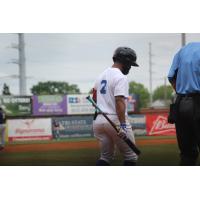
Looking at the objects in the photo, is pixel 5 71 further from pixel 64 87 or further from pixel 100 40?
pixel 100 40

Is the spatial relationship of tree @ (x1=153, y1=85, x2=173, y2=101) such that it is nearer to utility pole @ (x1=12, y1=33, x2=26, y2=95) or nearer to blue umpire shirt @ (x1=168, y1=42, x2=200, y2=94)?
blue umpire shirt @ (x1=168, y1=42, x2=200, y2=94)

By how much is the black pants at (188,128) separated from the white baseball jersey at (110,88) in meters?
0.52

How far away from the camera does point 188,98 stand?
11.2ft

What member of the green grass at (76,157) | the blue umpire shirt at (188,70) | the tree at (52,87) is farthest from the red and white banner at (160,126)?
the blue umpire shirt at (188,70)

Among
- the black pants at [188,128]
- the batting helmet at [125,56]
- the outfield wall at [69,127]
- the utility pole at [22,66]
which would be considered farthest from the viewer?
the outfield wall at [69,127]

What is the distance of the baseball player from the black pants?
490 mm

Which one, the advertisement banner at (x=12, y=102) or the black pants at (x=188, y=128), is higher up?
the advertisement banner at (x=12, y=102)

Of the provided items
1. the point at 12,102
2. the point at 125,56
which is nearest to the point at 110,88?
the point at 125,56

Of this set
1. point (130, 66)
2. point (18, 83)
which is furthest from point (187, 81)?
point (18, 83)

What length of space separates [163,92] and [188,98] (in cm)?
109

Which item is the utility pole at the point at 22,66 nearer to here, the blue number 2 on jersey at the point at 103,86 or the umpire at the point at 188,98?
the blue number 2 on jersey at the point at 103,86

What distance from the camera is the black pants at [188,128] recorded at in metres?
3.37

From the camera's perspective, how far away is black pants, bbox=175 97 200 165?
11.1 ft

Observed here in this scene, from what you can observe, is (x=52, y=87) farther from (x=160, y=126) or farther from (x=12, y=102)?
(x=160, y=126)
